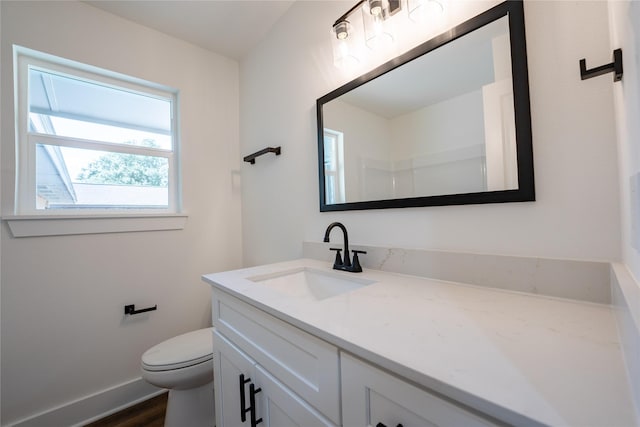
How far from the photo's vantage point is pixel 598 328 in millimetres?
503

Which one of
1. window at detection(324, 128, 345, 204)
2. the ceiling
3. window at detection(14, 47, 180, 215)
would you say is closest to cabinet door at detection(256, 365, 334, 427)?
window at detection(324, 128, 345, 204)

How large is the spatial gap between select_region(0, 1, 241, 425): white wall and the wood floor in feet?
0.55

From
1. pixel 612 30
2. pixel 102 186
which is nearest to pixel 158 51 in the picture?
pixel 102 186

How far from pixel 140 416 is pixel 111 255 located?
941mm

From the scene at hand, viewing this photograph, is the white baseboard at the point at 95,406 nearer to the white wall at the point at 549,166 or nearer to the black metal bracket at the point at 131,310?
the black metal bracket at the point at 131,310

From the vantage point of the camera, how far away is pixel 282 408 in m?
0.69

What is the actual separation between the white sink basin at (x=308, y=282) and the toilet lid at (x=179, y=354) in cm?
57

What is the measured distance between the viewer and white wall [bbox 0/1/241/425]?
130 cm

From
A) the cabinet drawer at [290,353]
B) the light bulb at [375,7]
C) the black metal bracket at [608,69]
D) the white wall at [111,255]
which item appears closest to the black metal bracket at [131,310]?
the white wall at [111,255]

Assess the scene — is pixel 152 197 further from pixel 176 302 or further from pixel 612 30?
pixel 612 30

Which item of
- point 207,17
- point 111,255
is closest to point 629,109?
point 207,17

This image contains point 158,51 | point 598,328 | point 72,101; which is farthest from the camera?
point 158,51

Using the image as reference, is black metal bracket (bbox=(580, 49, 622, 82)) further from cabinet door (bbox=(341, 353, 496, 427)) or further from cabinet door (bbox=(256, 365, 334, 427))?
cabinet door (bbox=(256, 365, 334, 427))

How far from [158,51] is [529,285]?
7.77 feet
